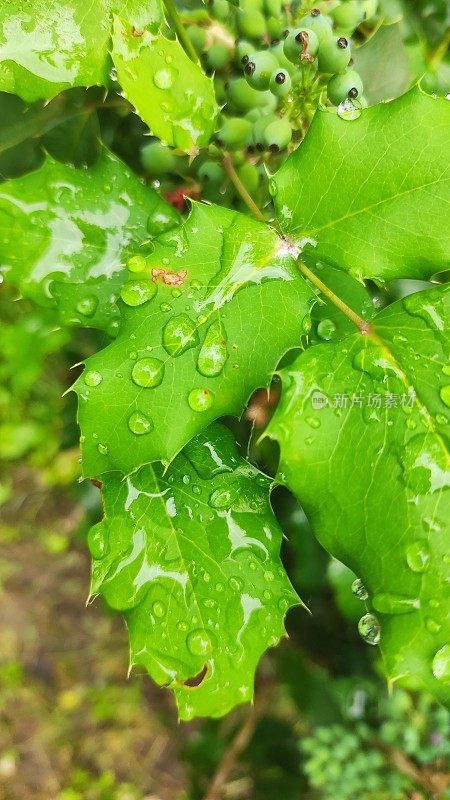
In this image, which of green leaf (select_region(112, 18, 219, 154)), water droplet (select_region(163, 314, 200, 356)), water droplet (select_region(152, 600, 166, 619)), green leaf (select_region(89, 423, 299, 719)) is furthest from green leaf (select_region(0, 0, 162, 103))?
water droplet (select_region(152, 600, 166, 619))

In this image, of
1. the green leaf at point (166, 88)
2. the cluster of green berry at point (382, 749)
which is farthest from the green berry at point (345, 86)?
the cluster of green berry at point (382, 749)

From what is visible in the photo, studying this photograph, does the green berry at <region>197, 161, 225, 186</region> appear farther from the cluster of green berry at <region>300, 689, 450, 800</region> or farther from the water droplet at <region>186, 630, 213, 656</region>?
the cluster of green berry at <region>300, 689, 450, 800</region>

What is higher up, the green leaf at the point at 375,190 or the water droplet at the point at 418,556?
the green leaf at the point at 375,190

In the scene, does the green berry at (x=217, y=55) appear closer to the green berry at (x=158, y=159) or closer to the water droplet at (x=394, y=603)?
the green berry at (x=158, y=159)

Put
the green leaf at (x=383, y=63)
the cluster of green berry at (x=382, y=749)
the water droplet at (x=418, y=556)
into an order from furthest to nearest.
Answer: the cluster of green berry at (x=382, y=749) < the green leaf at (x=383, y=63) < the water droplet at (x=418, y=556)

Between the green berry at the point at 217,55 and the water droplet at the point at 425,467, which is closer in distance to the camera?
the water droplet at the point at 425,467

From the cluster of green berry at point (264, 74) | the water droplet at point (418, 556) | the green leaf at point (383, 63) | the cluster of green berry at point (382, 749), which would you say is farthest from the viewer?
the cluster of green berry at point (382, 749)

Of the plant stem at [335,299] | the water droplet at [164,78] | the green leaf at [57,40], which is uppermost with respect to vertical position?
the green leaf at [57,40]

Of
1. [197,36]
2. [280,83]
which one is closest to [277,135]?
[280,83]
